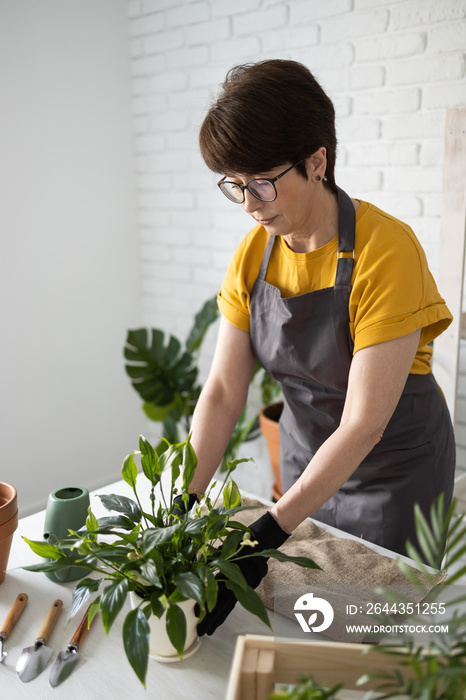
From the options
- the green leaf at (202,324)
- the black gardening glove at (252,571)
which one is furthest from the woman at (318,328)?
the green leaf at (202,324)

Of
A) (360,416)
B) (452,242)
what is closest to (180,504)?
(360,416)

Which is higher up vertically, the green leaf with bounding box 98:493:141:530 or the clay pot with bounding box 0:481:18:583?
the green leaf with bounding box 98:493:141:530

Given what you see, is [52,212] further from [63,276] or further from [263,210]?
[263,210]

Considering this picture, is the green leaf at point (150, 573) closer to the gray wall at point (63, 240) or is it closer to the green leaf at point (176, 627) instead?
the green leaf at point (176, 627)

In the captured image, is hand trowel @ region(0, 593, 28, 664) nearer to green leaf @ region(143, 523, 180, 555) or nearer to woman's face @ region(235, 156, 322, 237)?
green leaf @ region(143, 523, 180, 555)

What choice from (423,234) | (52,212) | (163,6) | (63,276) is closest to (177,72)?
(163,6)

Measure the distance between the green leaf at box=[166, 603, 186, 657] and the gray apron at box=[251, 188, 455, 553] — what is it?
27.3 inches

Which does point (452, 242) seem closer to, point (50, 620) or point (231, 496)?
point (231, 496)

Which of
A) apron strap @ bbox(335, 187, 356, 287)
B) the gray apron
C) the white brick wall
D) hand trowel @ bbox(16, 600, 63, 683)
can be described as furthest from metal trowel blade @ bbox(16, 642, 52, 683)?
the white brick wall

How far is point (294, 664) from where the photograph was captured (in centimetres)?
75

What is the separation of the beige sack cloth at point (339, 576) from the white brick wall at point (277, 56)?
1.08 metres

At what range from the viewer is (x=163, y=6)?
9.55 feet

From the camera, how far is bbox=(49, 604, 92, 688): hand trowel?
0.92 meters

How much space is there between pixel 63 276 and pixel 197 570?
2.42 metres
